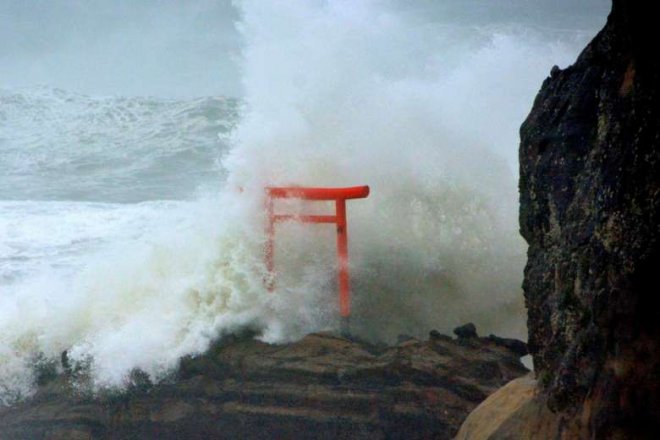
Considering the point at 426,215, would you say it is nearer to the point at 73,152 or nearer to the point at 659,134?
the point at 659,134

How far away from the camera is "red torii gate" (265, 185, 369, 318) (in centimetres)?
461

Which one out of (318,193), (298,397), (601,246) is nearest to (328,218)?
(318,193)

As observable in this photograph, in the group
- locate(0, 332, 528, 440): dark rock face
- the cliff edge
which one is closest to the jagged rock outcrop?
the cliff edge

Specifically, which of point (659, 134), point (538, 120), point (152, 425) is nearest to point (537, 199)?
point (538, 120)

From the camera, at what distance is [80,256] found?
8.00 metres

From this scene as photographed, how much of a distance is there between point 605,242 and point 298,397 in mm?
2376

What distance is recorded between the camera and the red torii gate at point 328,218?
15.1ft

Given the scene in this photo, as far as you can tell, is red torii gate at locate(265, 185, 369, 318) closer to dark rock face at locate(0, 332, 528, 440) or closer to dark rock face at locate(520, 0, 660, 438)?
dark rock face at locate(0, 332, 528, 440)

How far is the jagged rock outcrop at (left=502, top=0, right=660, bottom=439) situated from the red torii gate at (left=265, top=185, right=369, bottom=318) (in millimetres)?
2113

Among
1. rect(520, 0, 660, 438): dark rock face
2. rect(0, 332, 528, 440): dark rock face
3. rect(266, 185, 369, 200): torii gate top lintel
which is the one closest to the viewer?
rect(520, 0, 660, 438): dark rock face

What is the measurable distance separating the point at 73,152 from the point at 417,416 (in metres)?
14.8

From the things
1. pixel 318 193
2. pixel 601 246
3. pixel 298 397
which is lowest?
pixel 298 397

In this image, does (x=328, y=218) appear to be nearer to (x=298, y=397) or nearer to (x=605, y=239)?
(x=298, y=397)

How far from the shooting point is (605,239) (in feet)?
6.23
